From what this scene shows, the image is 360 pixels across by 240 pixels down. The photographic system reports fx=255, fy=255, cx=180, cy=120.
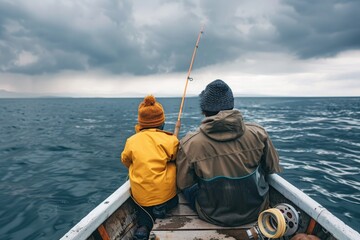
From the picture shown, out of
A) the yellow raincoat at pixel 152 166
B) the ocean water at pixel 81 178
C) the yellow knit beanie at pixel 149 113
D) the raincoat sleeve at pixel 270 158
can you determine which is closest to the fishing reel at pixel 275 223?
the raincoat sleeve at pixel 270 158

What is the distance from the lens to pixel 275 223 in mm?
2547

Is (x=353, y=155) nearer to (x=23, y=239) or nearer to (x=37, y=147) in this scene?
(x=23, y=239)

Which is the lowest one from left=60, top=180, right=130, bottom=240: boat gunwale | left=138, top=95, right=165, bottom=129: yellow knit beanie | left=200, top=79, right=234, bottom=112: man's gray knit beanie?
left=60, top=180, right=130, bottom=240: boat gunwale

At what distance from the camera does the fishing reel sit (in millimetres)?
2364

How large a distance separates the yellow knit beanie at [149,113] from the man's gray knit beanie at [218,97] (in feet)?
2.78

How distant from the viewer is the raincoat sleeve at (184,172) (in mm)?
3153

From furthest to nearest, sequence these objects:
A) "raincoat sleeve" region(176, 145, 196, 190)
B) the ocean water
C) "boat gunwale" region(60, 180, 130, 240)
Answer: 1. the ocean water
2. "raincoat sleeve" region(176, 145, 196, 190)
3. "boat gunwale" region(60, 180, 130, 240)

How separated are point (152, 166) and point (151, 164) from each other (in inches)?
1.1

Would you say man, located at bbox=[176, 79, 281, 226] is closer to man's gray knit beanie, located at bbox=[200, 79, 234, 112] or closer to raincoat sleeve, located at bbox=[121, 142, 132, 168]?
man's gray knit beanie, located at bbox=[200, 79, 234, 112]

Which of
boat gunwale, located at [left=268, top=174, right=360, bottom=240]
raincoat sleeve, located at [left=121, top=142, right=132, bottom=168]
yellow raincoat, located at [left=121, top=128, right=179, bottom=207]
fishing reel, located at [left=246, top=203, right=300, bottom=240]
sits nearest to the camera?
fishing reel, located at [left=246, top=203, right=300, bottom=240]

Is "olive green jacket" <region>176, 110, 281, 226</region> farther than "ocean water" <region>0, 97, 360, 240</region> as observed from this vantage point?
No

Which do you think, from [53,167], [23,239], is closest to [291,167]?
[23,239]

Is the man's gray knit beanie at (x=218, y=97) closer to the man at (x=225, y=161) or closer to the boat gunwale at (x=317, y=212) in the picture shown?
the man at (x=225, y=161)

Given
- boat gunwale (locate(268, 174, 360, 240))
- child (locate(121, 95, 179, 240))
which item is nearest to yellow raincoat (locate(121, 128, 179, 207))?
child (locate(121, 95, 179, 240))
